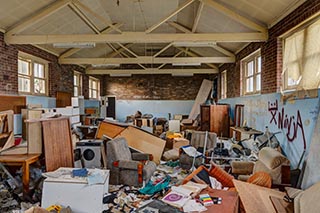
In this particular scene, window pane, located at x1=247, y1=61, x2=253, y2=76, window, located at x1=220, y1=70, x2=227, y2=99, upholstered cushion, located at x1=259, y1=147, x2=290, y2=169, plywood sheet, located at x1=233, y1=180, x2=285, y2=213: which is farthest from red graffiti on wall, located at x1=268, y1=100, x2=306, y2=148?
window, located at x1=220, y1=70, x2=227, y2=99

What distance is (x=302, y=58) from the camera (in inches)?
184

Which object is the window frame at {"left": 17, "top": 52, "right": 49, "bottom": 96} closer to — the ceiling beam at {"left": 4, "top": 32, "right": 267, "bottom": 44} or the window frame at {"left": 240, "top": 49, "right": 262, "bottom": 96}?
the ceiling beam at {"left": 4, "top": 32, "right": 267, "bottom": 44}

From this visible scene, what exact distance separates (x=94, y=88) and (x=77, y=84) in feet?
7.64

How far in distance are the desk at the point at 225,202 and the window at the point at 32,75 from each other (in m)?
6.12

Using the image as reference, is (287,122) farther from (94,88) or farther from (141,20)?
(94,88)

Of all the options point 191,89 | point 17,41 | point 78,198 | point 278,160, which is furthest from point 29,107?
point 191,89

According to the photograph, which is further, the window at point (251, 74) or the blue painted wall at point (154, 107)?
the blue painted wall at point (154, 107)

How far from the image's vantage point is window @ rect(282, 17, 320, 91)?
4.23m

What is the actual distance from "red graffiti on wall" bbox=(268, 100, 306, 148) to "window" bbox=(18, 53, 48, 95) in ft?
21.5

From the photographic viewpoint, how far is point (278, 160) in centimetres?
356

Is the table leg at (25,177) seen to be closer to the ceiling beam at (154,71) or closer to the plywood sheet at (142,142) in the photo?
the plywood sheet at (142,142)

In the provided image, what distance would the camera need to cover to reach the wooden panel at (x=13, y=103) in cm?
611

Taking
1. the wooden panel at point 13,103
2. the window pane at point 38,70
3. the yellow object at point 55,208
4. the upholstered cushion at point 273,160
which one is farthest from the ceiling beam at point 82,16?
the upholstered cushion at point 273,160

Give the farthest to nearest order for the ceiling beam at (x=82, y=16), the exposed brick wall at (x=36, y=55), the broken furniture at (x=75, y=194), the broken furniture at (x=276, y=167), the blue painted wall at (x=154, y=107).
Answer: the blue painted wall at (x=154, y=107)
the ceiling beam at (x=82, y=16)
the exposed brick wall at (x=36, y=55)
the broken furniture at (x=276, y=167)
the broken furniture at (x=75, y=194)
